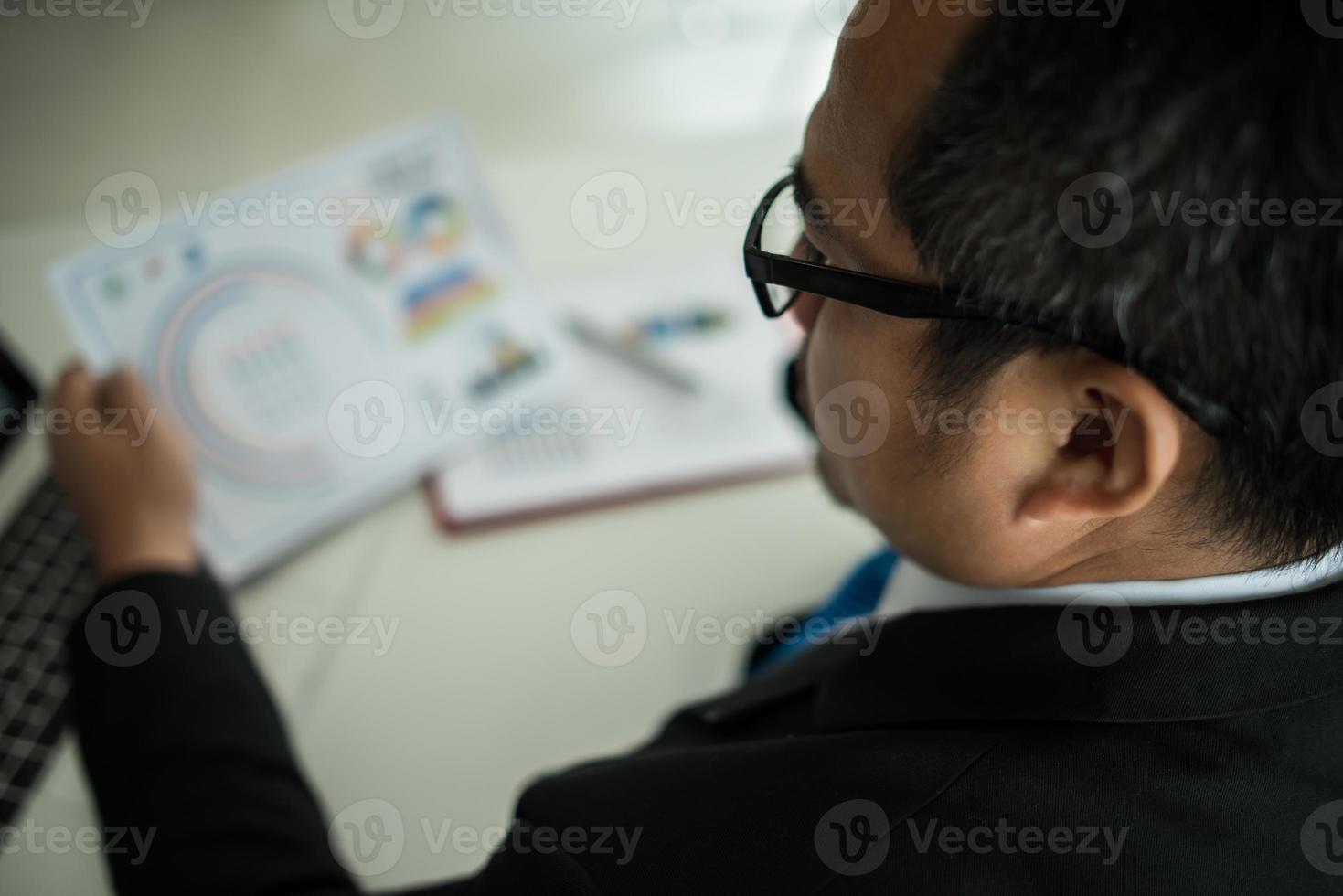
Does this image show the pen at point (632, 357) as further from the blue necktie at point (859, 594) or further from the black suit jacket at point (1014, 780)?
the black suit jacket at point (1014, 780)

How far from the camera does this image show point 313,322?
89 centimetres

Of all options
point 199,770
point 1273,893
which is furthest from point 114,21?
point 1273,893

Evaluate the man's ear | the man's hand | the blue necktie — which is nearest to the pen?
the blue necktie

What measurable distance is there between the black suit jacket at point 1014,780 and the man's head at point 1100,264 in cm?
5

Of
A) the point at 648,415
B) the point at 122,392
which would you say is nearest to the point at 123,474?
the point at 122,392

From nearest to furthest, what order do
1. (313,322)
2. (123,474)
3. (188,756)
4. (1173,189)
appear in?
(1173,189) → (188,756) → (123,474) → (313,322)

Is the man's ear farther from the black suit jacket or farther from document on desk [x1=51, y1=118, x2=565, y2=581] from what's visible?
document on desk [x1=51, y1=118, x2=565, y2=581]

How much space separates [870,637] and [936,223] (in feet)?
0.95

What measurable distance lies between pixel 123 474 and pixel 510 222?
1.60ft

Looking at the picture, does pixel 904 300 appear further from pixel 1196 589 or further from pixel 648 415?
pixel 648 415

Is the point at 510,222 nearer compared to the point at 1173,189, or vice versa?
the point at 1173,189

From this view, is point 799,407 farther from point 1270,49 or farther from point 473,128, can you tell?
point 473,128

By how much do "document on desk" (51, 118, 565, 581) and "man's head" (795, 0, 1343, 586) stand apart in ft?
1.57

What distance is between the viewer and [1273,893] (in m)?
0.47
